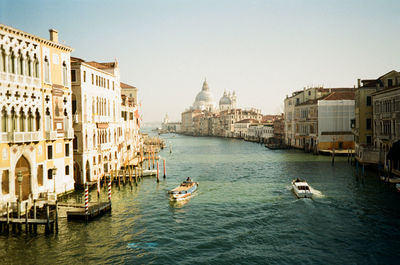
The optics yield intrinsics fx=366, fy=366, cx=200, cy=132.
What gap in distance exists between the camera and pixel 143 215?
786 inches

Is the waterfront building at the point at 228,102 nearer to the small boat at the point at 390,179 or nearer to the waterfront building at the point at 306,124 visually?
the waterfront building at the point at 306,124

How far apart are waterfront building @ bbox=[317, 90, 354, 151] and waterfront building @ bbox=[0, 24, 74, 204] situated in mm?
37299

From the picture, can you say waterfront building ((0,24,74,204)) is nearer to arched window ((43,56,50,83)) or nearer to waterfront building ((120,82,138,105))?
arched window ((43,56,50,83))

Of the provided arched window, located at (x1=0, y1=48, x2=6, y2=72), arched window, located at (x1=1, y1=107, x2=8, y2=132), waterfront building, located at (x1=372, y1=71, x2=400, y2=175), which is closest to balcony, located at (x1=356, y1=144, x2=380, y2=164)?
waterfront building, located at (x1=372, y1=71, x2=400, y2=175)

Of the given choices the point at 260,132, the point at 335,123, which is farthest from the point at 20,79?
the point at 260,132

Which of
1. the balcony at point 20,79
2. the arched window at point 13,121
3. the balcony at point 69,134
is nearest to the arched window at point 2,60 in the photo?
the balcony at point 20,79

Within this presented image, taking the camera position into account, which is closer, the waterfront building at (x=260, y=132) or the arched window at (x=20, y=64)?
the arched window at (x=20, y=64)

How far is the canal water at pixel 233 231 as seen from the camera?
14.1 m

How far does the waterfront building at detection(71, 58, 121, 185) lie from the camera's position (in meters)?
25.7

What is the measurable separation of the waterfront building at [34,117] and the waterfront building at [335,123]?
37299mm

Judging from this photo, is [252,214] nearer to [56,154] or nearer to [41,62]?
[56,154]

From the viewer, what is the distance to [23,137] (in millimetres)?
18766

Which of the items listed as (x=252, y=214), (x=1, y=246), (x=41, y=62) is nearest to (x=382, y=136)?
(x=252, y=214)

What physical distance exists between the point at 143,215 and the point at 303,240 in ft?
28.4
